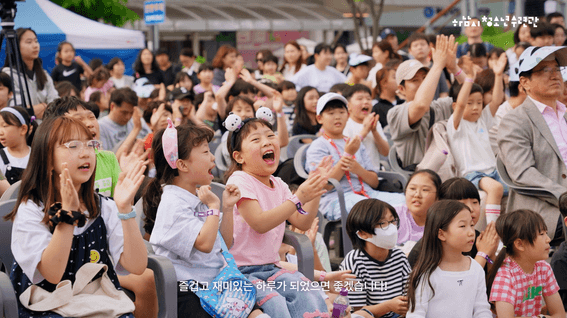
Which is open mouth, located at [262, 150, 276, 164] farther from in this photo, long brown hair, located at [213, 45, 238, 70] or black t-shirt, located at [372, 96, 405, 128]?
long brown hair, located at [213, 45, 238, 70]

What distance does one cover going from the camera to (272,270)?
10.7ft

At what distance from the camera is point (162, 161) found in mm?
3230

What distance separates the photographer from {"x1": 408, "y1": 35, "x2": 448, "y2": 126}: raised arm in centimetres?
498

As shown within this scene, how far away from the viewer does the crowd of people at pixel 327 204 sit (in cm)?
269

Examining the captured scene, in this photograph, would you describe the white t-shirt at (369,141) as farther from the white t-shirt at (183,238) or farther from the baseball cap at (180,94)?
the white t-shirt at (183,238)

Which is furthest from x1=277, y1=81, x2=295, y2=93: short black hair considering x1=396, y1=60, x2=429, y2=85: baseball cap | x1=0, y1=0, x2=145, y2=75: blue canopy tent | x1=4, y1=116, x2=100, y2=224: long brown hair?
x1=4, y1=116, x2=100, y2=224: long brown hair

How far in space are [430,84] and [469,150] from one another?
672mm

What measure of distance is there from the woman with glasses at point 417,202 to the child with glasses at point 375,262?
0.65 metres

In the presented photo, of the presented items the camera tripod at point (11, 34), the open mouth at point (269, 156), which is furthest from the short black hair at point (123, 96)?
the open mouth at point (269, 156)

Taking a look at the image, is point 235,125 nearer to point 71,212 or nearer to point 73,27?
point 71,212

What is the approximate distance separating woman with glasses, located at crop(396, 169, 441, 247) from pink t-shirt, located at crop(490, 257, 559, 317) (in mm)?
800

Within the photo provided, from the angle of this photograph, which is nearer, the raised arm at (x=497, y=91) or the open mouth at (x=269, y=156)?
the open mouth at (x=269, y=156)

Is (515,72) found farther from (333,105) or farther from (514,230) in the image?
(514,230)

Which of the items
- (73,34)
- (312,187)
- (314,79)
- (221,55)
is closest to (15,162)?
(312,187)
